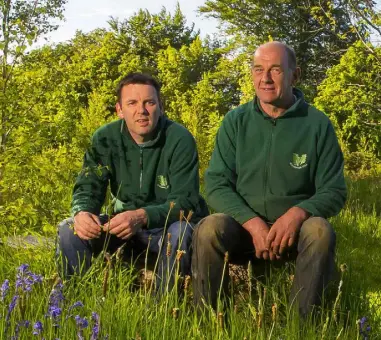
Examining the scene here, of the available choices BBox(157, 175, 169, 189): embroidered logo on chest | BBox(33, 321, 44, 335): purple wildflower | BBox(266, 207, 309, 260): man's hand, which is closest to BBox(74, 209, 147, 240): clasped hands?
BBox(157, 175, 169, 189): embroidered logo on chest

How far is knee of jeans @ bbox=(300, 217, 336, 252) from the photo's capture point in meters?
3.21

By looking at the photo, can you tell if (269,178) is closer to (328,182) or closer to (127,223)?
(328,182)

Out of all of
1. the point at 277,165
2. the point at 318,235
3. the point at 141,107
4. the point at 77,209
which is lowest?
the point at 318,235

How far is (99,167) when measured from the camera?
12.7 feet

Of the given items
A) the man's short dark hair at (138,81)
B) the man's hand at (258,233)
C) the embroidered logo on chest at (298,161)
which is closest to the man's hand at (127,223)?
the man's hand at (258,233)

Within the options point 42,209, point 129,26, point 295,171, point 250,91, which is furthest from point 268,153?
point 129,26

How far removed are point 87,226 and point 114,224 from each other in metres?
0.16

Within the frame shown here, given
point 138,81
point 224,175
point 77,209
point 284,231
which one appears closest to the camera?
point 284,231

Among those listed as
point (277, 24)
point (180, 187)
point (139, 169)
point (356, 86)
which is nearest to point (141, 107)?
point (139, 169)

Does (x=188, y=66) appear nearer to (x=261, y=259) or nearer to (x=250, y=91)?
(x=250, y=91)

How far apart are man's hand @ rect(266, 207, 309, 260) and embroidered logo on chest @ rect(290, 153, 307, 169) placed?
36cm

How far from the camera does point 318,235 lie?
3219 millimetres

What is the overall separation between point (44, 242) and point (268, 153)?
2.04 metres

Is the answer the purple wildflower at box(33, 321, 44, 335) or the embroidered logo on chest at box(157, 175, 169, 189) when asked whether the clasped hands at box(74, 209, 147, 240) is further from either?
the purple wildflower at box(33, 321, 44, 335)
